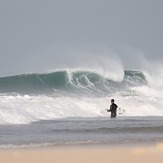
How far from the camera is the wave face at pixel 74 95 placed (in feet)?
74.8

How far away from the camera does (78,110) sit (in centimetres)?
2566

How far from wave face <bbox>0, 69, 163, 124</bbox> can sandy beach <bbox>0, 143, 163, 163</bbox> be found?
6697 millimetres

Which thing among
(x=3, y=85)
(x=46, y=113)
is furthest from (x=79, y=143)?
(x=3, y=85)

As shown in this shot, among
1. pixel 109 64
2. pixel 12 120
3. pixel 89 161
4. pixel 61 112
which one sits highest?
pixel 109 64

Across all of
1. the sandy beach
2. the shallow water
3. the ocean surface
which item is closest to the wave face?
the ocean surface

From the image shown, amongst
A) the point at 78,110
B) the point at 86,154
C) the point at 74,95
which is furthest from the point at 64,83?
the point at 86,154

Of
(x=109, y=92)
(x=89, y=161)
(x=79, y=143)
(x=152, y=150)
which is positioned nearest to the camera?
(x=89, y=161)

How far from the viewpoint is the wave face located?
22791 mm

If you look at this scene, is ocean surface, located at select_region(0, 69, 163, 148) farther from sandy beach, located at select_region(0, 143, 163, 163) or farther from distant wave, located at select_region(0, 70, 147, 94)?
sandy beach, located at select_region(0, 143, 163, 163)

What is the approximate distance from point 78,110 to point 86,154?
13316 mm

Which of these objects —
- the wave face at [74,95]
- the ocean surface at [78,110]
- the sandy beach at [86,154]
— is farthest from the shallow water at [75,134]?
the wave face at [74,95]

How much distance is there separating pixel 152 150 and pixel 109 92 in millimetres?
24692

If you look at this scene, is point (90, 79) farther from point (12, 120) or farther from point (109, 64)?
point (12, 120)

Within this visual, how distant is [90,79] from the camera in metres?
40.2
